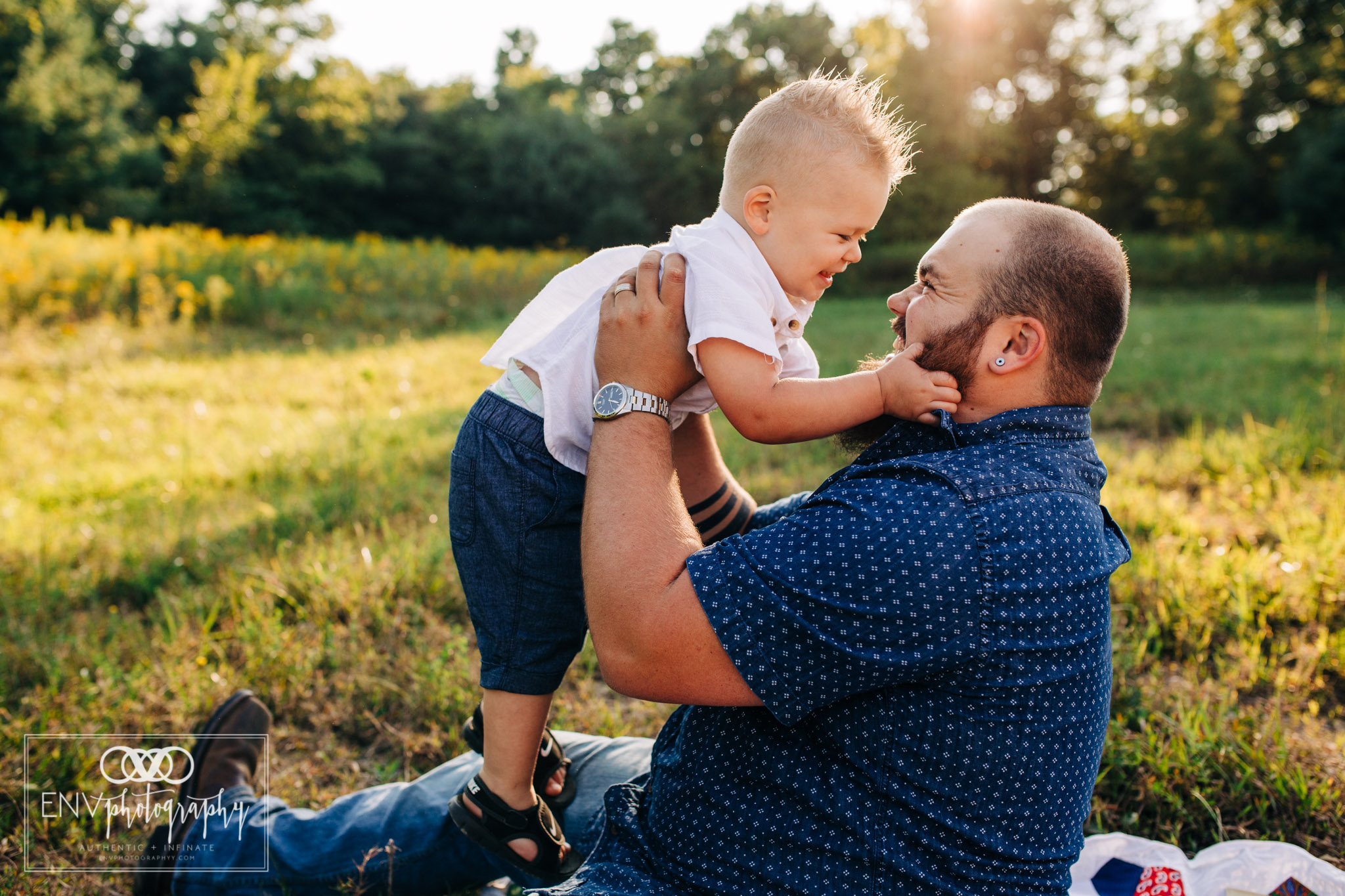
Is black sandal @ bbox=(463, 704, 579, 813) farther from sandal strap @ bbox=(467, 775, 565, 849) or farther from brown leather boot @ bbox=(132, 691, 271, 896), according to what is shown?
brown leather boot @ bbox=(132, 691, 271, 896)

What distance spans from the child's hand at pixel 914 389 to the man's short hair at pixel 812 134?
17.8 inches

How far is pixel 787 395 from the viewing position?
1.49 metres

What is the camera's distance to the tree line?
2084cm

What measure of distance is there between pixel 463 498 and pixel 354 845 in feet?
2.95

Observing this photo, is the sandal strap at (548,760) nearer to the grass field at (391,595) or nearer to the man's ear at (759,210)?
the grass field at (391,595)

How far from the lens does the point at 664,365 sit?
151 centimetres

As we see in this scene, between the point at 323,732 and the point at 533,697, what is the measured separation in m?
1.11

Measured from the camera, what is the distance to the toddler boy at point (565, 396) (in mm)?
1624

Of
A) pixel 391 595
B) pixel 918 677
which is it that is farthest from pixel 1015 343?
pixel 391 595

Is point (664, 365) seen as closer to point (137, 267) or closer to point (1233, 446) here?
point (1233, 446)

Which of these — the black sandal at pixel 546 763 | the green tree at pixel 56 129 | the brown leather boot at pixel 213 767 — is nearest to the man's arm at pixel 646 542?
the black sandal at pixel 546 763

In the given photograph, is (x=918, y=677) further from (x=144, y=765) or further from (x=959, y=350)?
(x=144, y=765)

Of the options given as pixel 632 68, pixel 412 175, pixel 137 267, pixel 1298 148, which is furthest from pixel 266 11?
pixel 1298 148
